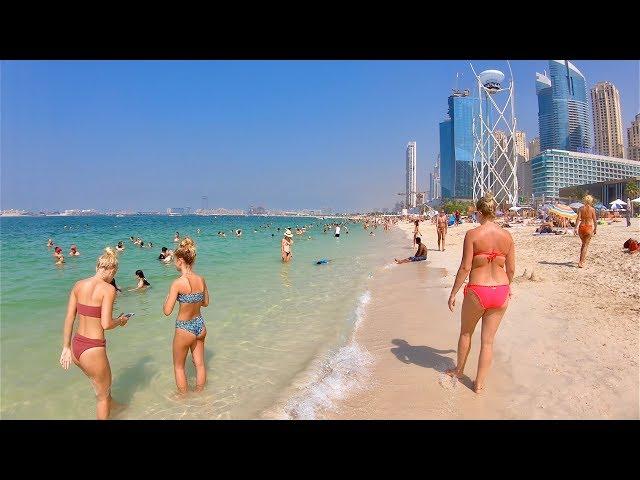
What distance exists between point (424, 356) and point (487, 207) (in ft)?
7.58

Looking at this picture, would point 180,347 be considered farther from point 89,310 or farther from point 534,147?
point 534,147

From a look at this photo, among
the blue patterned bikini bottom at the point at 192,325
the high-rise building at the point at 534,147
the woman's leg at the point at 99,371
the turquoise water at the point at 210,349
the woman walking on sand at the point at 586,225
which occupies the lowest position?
the turquoise water at the point at 210,349

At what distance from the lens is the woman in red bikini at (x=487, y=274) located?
366 cm

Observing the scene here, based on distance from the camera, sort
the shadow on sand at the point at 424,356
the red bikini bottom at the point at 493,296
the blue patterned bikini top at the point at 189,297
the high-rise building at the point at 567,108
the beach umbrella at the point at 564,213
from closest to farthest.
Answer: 1. the red bikini bottom at the point at 493,296
2. the blue patterned bikini top at the point at 189,297
3. the shadow on sand at the point at 424,356
4. the beach umbrella at the point at 564,213
5. the high-rise building at the point at 567,108

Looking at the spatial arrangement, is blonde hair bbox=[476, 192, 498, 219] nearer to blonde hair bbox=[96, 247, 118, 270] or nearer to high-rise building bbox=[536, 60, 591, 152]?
blonde hair bbox=[96, 247, 118, 270]

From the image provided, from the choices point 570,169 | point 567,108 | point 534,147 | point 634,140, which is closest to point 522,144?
point 534,147

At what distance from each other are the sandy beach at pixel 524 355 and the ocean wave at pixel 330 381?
0.43ft

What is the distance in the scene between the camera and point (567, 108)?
15538 centimetres

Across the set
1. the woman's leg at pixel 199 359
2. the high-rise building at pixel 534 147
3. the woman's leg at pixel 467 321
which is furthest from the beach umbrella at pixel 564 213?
the high-rise building at pixel 534 147

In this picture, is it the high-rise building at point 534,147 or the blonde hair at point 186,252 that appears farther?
the high-rise building at point 534,147

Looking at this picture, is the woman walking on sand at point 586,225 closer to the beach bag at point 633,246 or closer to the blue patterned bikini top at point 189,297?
the beach bag at point 633,246
